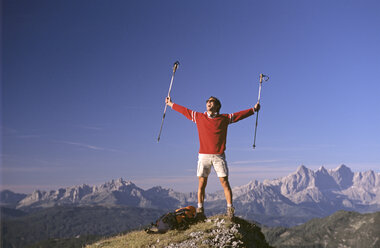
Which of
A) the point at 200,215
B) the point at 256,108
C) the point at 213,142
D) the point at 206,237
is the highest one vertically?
the point at 256,108

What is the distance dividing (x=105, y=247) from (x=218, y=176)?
19.0 ft

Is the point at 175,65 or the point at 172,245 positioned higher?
the point at 175,65

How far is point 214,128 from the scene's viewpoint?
14.0 metres

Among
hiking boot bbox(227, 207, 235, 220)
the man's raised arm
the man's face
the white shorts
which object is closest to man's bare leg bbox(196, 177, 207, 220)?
the white shorts

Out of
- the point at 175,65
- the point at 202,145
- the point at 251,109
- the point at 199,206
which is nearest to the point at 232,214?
the point at 199,206

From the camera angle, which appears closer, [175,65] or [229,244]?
[229,244]

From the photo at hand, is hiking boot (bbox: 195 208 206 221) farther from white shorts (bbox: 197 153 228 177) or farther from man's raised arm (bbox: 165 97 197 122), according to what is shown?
man's raised arm (bbox: 165 97 197 122)

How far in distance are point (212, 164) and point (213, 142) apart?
39.5 inches

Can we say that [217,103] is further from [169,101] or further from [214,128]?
[169,101]

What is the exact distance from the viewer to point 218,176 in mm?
13805

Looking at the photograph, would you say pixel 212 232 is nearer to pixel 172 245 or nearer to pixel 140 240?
pixel 172 245

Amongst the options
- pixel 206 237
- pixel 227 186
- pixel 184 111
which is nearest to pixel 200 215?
pixel 227 186

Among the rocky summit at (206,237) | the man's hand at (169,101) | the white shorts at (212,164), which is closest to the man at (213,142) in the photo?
the white shorts at (212,164)

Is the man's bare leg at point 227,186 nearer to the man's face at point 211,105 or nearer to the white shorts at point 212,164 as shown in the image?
the white shorts at point 212,164
